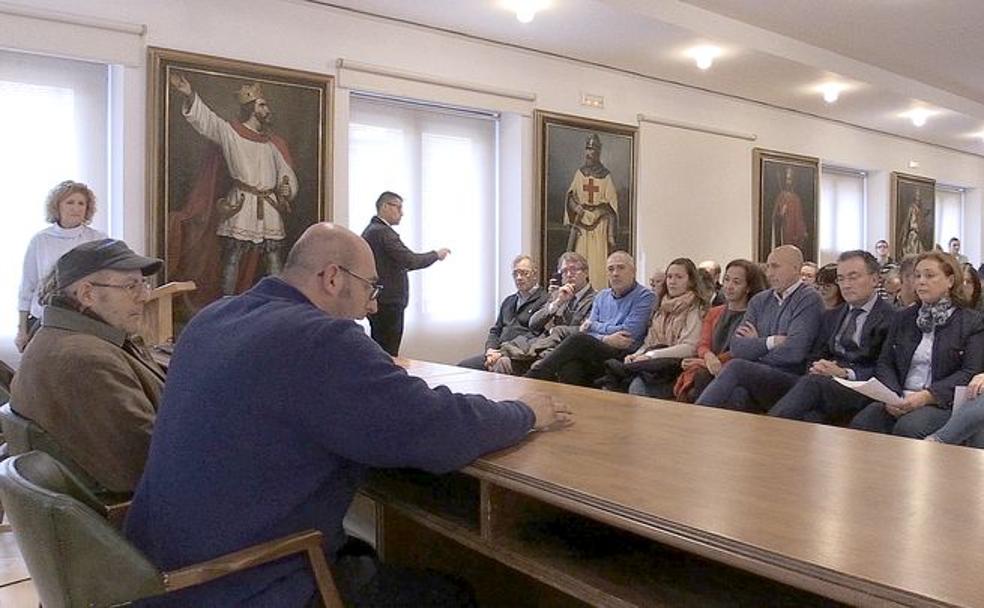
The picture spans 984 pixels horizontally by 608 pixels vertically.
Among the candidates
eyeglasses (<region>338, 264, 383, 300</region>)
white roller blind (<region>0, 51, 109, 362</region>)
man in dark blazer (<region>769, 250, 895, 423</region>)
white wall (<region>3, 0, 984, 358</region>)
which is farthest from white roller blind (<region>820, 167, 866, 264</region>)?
eyeglasses (<region>338, 264, 383, 300</region>)

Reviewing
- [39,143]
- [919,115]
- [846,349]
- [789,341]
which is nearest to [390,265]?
[39,143]

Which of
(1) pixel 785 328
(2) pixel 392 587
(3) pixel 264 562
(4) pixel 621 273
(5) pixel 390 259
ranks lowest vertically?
(2) pixel 392 587

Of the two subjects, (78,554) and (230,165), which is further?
(230,165)

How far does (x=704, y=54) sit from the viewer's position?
24.3 feet

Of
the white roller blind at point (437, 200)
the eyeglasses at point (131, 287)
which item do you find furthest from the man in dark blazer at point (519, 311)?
the eyeglasses at point (131, 287)

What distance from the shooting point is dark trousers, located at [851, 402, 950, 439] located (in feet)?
11.1

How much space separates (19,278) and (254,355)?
14.6ft

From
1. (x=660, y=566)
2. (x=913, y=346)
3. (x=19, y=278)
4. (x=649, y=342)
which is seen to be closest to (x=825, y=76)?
(x=649, y=342)

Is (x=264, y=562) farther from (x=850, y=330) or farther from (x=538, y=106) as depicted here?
(x=538, y=106)

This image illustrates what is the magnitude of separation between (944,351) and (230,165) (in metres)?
4.62

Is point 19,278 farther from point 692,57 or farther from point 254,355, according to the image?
point 692,57

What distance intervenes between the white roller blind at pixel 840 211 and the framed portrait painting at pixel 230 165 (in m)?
7.22

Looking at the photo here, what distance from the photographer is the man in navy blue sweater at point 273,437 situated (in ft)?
4.96

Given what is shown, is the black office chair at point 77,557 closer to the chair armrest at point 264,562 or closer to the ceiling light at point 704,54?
the chair armrest at point 264,562
